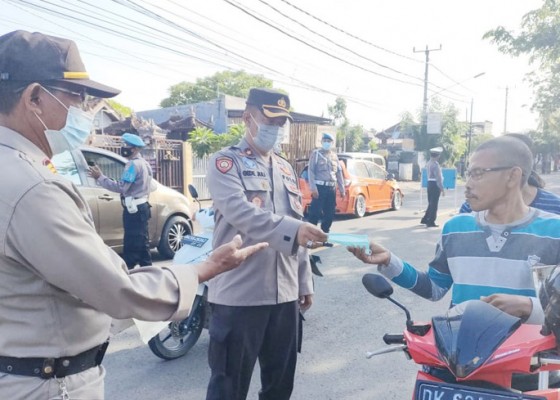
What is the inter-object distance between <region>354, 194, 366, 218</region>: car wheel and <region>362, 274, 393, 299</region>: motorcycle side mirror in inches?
401

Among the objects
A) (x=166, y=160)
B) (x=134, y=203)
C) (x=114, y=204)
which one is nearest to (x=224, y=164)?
(x=134, y=203)

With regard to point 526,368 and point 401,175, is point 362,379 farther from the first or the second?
point 401,175

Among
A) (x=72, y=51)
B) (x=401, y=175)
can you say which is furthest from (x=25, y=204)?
(x=401, y=175)

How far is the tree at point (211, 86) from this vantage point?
55.9 metres

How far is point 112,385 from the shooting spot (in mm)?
3518

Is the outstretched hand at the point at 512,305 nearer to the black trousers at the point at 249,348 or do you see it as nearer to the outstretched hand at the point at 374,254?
the outstretched hand at the point at 374,254

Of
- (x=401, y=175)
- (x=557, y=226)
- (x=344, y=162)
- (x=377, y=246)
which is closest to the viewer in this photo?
(x=557, y=226)

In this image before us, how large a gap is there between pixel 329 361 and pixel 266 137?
2.19 metres

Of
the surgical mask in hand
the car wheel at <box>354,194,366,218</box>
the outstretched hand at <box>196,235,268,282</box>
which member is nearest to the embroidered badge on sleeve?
the surgical mask in hand

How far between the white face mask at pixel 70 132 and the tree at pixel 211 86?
181ft

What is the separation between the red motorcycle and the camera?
1.43 m

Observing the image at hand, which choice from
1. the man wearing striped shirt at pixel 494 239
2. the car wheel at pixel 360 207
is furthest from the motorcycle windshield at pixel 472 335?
the car wheel at pixel 360 207

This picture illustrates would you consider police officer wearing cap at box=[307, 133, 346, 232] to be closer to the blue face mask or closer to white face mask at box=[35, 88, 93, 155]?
the blue face mask

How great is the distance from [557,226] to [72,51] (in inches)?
77.3
